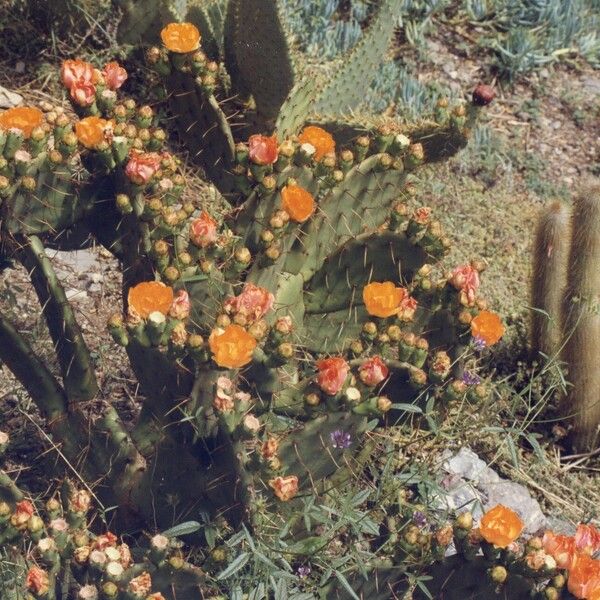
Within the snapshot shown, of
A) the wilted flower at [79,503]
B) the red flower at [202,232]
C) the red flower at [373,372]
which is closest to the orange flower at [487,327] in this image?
the red flower at [373,372]

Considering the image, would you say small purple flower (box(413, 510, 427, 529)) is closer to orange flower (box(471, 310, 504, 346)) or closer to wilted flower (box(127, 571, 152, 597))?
orange flower (box(471, 310, 504, 346))

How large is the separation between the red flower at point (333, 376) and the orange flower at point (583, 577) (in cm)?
61

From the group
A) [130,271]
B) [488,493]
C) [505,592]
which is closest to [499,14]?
[488,493]

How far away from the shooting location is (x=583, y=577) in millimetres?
2141

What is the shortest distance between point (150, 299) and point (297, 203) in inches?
22.2

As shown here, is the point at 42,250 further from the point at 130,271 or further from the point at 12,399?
the point at 12,399

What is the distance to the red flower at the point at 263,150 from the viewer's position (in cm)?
266

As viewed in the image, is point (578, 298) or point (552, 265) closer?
point (578, 298)

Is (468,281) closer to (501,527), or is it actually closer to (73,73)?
(501,527)

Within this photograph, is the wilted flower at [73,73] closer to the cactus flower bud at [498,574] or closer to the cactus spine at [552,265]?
the cactus flower bud at [498,574]

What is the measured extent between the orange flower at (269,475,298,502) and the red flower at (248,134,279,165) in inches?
34.1

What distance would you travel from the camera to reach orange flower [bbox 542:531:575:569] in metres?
2.18

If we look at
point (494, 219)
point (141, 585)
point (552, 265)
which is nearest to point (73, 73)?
point (141, 585)

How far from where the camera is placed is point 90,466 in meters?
2.63
